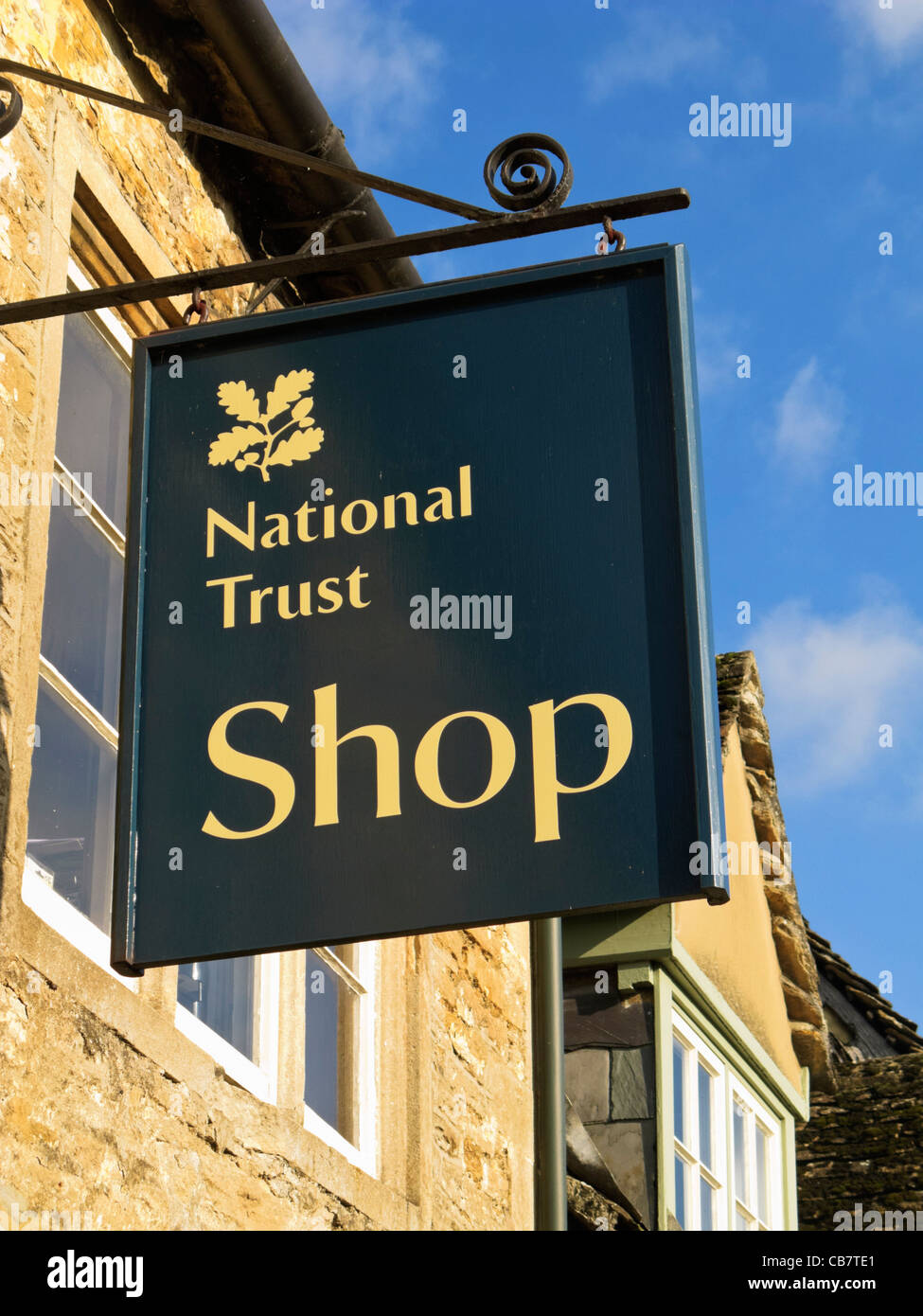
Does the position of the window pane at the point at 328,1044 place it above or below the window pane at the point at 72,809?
below

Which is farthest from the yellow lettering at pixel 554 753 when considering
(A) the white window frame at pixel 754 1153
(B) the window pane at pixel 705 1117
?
(A) the white window frame at pixel 754 1153

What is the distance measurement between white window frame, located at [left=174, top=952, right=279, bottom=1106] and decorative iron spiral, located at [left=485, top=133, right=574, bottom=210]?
93.3 inches

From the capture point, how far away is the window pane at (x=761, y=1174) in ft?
33.5

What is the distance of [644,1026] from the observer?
9305 millimetres

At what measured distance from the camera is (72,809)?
4.84 metres

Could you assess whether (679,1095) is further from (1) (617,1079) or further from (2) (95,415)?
(2) (95,415)

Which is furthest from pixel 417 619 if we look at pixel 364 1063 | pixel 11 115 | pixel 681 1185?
pixel 681 1185

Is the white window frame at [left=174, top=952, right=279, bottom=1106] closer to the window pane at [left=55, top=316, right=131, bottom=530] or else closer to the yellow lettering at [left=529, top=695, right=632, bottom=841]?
the window pane at [left=55, top=316, right=131, bottom=530]

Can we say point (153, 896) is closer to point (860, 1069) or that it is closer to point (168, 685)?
point (168, 685)

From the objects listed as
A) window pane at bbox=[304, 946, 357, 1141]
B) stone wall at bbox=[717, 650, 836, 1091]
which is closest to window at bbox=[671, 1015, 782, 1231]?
stone wall at bbox=[717, 650, 836, 1091]

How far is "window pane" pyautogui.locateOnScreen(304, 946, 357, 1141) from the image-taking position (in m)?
6.04

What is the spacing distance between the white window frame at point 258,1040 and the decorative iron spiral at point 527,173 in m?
2.37

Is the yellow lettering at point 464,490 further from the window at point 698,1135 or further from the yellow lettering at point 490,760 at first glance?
the window at point 698,1135
